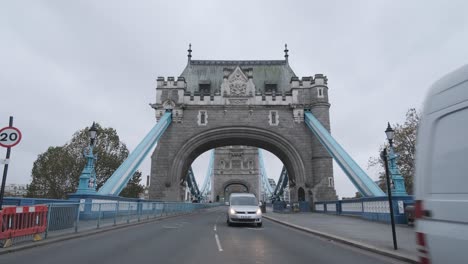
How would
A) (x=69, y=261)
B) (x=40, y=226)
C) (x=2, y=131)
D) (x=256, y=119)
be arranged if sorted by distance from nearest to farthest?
1. (x=69, y=261)
2. (x=2, y=131)
3. (x=40, y=226)
4. (x=256, y=119)

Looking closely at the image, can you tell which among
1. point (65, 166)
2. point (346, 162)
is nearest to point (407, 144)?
point (346, 162)

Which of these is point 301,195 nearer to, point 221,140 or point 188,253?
point 221,140

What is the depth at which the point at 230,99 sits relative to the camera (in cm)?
3212

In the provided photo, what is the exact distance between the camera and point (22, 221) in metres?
8.35

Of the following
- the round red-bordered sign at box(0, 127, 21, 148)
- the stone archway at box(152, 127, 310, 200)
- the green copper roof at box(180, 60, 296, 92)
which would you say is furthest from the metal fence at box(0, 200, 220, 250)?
the green copper roof at box(180, 60, 296, 92)

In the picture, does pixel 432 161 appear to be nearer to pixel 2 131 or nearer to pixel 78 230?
pixel 2 131

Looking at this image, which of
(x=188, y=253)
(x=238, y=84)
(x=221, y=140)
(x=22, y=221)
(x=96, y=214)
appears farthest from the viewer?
(x=221, y=140)

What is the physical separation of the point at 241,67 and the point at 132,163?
16.8 m

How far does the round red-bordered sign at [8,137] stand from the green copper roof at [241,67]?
27.5 m

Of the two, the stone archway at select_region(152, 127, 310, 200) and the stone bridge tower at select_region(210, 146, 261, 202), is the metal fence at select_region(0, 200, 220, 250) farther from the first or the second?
the stone bridge tower at select_region(210, 146, 261, 202)

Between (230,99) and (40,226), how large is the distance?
955 inches

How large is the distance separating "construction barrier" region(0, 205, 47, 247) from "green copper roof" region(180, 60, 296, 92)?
27092mm

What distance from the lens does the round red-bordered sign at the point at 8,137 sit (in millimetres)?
8180

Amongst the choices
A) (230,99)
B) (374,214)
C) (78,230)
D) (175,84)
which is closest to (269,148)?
(230,99)
